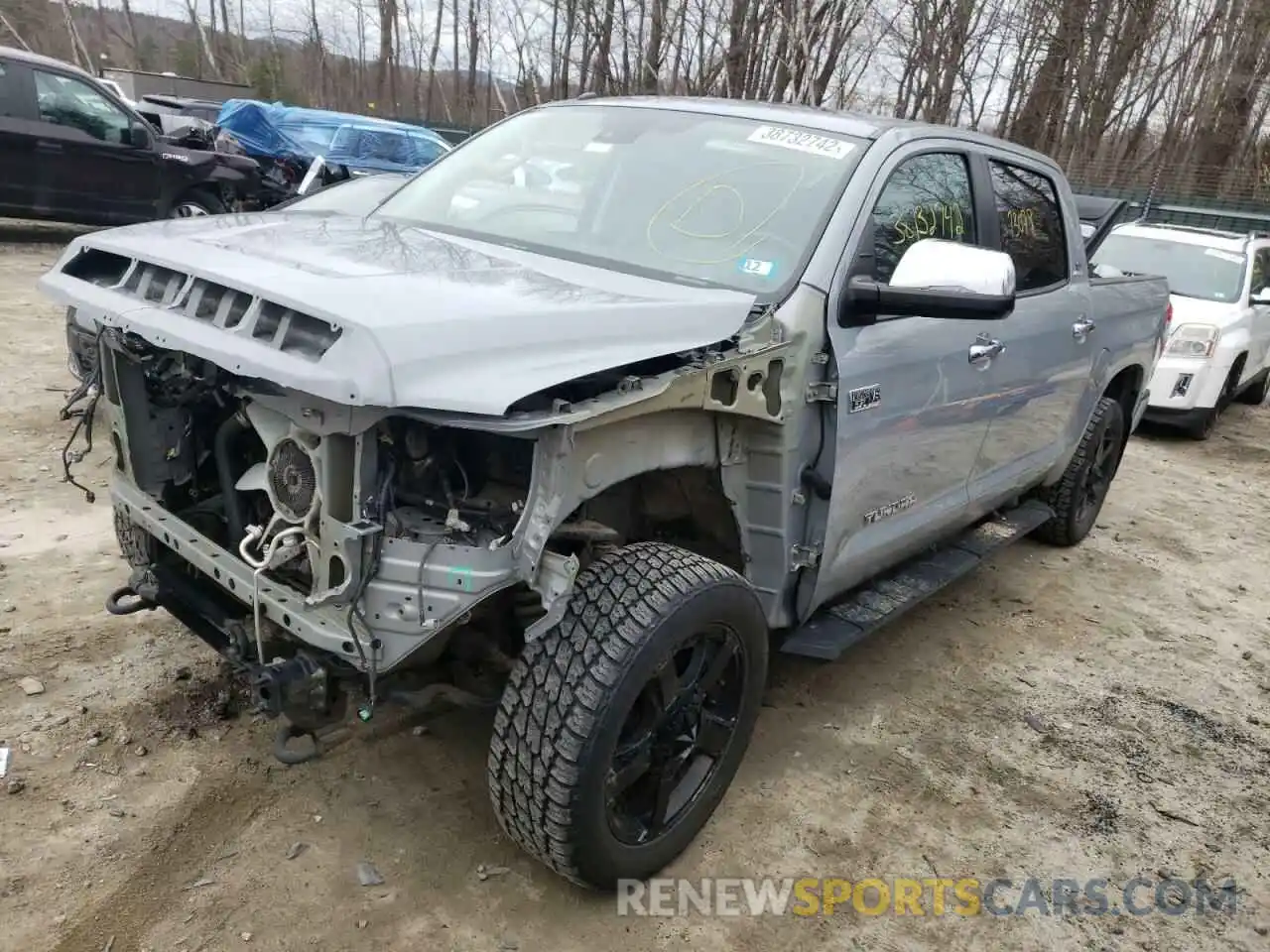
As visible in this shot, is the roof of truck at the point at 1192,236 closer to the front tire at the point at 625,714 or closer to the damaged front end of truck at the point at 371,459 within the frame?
the damaged front end of truck at the point at 371,459

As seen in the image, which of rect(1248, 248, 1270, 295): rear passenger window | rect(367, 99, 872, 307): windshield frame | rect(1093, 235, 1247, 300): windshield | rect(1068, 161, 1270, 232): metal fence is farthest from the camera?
rect(1068, 161, 1270, 232): metal fence

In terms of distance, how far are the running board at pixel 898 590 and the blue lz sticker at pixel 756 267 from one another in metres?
1.12

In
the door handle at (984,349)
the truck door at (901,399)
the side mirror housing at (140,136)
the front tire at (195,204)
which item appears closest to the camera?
the truck door at (901,399)

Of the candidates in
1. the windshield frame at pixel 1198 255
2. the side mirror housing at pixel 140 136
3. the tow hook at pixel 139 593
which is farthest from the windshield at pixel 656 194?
the side mirror housing at pixel 140 136

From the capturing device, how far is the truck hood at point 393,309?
6.28 ft

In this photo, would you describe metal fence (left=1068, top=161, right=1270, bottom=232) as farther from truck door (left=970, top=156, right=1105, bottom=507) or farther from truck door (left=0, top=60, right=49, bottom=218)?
truck door (left=0, top=60, right=49, bottom=218)

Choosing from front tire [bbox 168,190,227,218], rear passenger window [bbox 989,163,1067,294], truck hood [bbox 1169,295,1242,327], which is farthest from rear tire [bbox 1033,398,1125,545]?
front tire [bbox 168,190,227,218]

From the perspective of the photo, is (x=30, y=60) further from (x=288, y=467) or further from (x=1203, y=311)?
(x=1203, y=311)

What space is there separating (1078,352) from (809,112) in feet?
6.02

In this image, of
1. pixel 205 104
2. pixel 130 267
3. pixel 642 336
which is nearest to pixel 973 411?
pixel 642 336

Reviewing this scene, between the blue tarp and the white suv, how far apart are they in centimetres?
1028

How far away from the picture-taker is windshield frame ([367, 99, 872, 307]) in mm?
2797

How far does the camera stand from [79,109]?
398 inches

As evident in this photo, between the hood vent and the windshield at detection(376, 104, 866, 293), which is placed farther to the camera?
the windshield at detection(376, 104, 866, 293)
